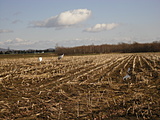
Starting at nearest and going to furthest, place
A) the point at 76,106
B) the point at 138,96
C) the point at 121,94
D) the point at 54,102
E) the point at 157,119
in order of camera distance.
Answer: the point at 157,119, the point at 76,106, the point at 54,102, the point at 138,96, the point at 121,94

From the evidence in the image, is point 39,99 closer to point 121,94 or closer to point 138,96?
point 121,94

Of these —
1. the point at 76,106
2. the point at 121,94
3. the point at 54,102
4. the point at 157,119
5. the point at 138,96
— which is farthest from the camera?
the point at 121,94

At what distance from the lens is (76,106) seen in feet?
20.3

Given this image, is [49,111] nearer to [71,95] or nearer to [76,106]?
[76,106]

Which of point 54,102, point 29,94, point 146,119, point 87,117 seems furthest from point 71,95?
point 146,119

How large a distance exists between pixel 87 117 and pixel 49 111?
4.33 ft

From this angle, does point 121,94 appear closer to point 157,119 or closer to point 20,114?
point 157,119

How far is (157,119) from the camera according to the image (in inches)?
196

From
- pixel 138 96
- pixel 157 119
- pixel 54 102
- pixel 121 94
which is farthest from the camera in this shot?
pixel 121 94

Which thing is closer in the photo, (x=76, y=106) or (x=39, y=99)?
(x=76, y=106)

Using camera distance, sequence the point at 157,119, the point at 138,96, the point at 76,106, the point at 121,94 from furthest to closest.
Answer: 1. the point at 121,94
2. the point at 138,96
3. the point at 76,106
4. the point at 157,119

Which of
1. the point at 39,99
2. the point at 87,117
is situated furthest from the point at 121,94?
the point at 39,99

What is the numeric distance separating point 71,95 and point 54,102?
44.0 inches

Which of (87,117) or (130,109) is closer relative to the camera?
(87,117)
